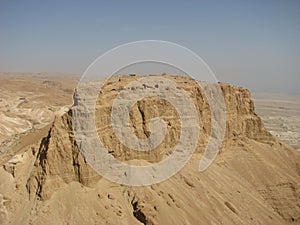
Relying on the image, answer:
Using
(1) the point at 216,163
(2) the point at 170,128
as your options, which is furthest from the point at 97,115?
(1) the point at 216,163

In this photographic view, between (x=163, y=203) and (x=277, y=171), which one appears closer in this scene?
(x=163, y=203)

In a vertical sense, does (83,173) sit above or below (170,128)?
below

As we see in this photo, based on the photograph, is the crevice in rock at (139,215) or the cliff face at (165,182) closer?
the cliff face at (165,182)

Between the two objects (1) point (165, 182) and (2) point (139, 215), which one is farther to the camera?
(1) point (165, 182)

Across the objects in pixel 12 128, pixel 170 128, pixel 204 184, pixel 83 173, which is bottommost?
pixel 12 128

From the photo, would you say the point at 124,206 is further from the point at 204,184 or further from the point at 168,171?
the point at 204,184

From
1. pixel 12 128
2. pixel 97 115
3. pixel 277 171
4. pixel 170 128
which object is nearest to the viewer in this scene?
pixel 97 115

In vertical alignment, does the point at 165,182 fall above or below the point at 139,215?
above

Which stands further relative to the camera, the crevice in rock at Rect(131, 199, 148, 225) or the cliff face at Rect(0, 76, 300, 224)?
the crevice in rock at Rect(131, 199, 148, 225)
